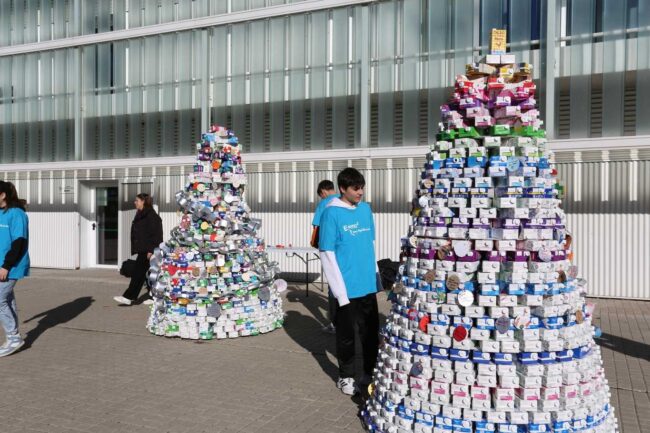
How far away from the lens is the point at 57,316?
32.1 ft

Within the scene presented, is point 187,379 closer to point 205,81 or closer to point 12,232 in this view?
point 12,232

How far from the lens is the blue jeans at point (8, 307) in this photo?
6746 millimetres

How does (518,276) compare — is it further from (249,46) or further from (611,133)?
(249,46)

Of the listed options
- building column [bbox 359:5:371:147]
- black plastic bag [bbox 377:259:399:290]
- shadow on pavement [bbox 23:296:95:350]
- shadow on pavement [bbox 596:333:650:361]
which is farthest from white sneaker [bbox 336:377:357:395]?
building column [bbox 359:5:371:147]

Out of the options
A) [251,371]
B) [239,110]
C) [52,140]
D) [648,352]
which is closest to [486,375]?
[251,371]

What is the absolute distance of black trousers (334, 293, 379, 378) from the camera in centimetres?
536

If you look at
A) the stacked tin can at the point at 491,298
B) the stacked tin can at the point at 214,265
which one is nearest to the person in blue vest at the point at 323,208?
the stacked tin can at the point at 214,265

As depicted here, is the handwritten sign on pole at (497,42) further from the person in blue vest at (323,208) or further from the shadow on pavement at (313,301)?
the shadow on pavement at (313,301)

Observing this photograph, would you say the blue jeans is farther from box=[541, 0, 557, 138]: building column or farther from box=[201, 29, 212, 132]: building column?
box=[541, 0, 557, 138]: building column

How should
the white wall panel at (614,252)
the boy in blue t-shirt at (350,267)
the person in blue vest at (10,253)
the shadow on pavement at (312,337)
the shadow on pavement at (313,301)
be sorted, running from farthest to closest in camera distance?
the white wall panel at (614,252) → the shadow on pavement at (313,301) → the person in blue vest at (10,253) → the shadow on pavement at (312,337) → the boy in blue t-shirt at (350,267)

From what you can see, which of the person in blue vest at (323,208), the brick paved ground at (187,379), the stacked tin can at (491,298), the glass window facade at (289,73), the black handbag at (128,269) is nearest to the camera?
the stacked tin can at (491,298)

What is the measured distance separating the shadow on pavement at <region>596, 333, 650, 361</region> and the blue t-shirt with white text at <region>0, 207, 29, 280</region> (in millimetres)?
7032

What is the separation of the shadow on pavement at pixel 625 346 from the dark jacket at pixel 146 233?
6.95 metres

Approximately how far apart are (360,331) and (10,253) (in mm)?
4042
